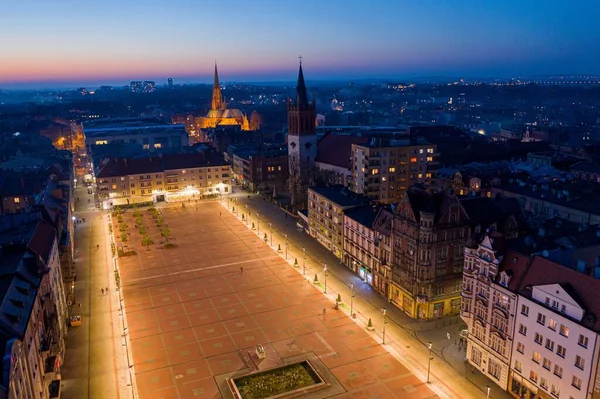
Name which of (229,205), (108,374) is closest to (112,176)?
(229,205)

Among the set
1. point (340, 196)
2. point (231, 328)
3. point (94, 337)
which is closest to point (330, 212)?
point (340, 196)

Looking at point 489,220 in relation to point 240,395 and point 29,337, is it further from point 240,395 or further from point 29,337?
point 29,337

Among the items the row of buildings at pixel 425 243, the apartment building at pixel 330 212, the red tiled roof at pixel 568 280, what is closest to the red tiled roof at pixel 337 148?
the apartment building at pixel 330 212

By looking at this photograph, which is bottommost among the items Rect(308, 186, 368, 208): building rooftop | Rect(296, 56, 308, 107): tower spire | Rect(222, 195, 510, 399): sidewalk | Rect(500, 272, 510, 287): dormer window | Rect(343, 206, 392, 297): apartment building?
Rect(222, 195, 510, 399): sidewalk

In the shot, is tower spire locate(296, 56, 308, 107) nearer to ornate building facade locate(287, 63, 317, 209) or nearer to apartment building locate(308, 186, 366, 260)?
ornate building facade locate(287, 63, 317, 209)

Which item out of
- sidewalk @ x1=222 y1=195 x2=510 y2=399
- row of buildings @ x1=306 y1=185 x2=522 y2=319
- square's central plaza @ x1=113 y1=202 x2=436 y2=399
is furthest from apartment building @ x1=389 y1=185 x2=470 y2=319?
square's central plaza @ x1=113 y1=202 x2=436 y2=399

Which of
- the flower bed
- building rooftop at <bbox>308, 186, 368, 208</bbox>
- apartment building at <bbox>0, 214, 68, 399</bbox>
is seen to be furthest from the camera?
building rooftop at <bbox>308, 186, 368, 208</bbox>

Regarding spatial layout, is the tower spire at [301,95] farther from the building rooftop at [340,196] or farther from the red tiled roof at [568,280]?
the red tiled roof at [568,280]

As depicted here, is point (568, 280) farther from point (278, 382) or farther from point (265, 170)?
point (265, 170)
